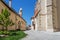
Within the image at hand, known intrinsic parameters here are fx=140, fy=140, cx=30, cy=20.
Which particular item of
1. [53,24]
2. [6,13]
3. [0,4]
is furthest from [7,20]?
[53,24]

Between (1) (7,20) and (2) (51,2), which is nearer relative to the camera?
(1) (7,20)

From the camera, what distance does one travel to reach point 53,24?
2917cm

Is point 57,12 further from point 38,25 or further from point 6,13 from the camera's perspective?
point 6,13

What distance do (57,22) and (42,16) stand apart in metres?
4.27

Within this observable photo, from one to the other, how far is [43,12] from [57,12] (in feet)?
11.8

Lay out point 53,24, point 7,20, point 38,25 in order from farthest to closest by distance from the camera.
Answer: point 38,25 → point 53,24 → point 7,20

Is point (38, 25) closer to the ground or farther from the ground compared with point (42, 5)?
closer to the ground

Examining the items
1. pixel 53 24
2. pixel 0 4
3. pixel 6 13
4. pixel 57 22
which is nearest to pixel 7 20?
pixel 6 13

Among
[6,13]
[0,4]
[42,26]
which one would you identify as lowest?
[42,26]

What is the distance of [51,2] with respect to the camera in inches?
1168

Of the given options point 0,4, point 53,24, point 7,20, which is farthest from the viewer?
point 53,24

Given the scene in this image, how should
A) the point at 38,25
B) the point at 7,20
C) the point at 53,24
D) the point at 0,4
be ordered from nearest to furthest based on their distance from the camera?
the point at 7,20
the point at 0,4
the point at 53,24
the point at 38,25

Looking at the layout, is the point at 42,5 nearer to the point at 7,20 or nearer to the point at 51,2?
the point at 51,2

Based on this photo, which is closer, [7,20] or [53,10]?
[7,20]
